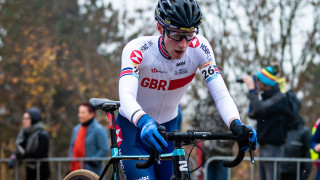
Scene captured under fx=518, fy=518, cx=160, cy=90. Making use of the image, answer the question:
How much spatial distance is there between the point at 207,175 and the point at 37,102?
13555 mm

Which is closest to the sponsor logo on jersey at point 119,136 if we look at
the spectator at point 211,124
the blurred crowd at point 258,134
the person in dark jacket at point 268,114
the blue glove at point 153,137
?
the blue glove at point 153,137

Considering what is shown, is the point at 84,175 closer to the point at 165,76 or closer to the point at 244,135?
the point at 165,76

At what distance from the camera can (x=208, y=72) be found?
420cm

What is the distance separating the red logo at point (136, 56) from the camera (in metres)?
4.00

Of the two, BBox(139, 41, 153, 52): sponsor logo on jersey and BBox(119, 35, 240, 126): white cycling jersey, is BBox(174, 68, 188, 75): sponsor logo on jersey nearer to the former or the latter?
BBox(119, 35, 240, 126): white cycling jersey

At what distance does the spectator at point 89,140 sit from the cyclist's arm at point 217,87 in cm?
366

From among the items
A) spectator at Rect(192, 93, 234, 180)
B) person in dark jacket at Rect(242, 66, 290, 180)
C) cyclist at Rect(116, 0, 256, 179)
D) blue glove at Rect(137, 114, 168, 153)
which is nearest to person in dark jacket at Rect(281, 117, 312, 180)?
person in dark jacket at Rect(242, 66, 290, 180)

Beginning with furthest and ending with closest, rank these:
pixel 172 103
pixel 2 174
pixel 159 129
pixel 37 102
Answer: pixel 37 102
pixel 2 174
pixel 172 103
pixel 159 129

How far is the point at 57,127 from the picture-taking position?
1995 centimetres

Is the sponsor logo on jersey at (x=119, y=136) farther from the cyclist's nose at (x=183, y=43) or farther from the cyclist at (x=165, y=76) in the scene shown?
the cyclist's nose at (x=183, y=43)

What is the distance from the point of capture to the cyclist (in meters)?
3.73

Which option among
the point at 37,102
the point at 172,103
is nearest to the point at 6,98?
the point at 37,102

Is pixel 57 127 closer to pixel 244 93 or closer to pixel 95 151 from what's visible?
pixel 244 93

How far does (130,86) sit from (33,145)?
4.93 metres
